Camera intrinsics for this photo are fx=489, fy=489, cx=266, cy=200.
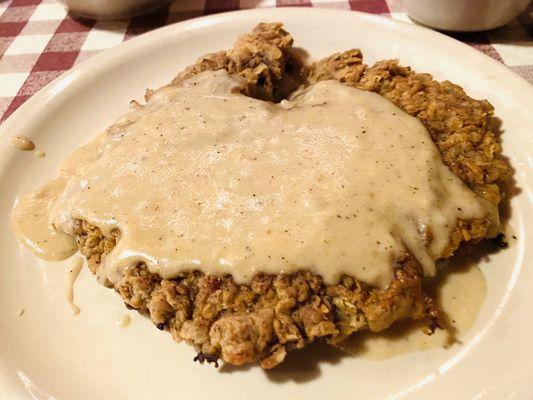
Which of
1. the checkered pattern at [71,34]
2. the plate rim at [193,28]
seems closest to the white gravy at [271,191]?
the plate rim at [193,28]

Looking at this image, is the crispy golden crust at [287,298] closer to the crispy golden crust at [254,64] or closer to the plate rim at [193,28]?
the plate rim at [193,28]

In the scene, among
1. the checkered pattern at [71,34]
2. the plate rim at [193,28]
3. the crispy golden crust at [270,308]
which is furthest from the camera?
the checkered pattern at [71,34]

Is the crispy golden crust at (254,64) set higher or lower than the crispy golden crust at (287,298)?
higher

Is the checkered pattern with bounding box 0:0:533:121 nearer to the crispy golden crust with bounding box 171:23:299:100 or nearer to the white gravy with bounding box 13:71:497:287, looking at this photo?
the crispy golden crust with bounding box 171:23:299:100

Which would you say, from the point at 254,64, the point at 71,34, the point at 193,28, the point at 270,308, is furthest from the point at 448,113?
the point at 71,34

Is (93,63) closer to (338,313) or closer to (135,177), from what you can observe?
(135,177)

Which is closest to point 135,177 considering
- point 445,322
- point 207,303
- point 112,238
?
point 112,238
